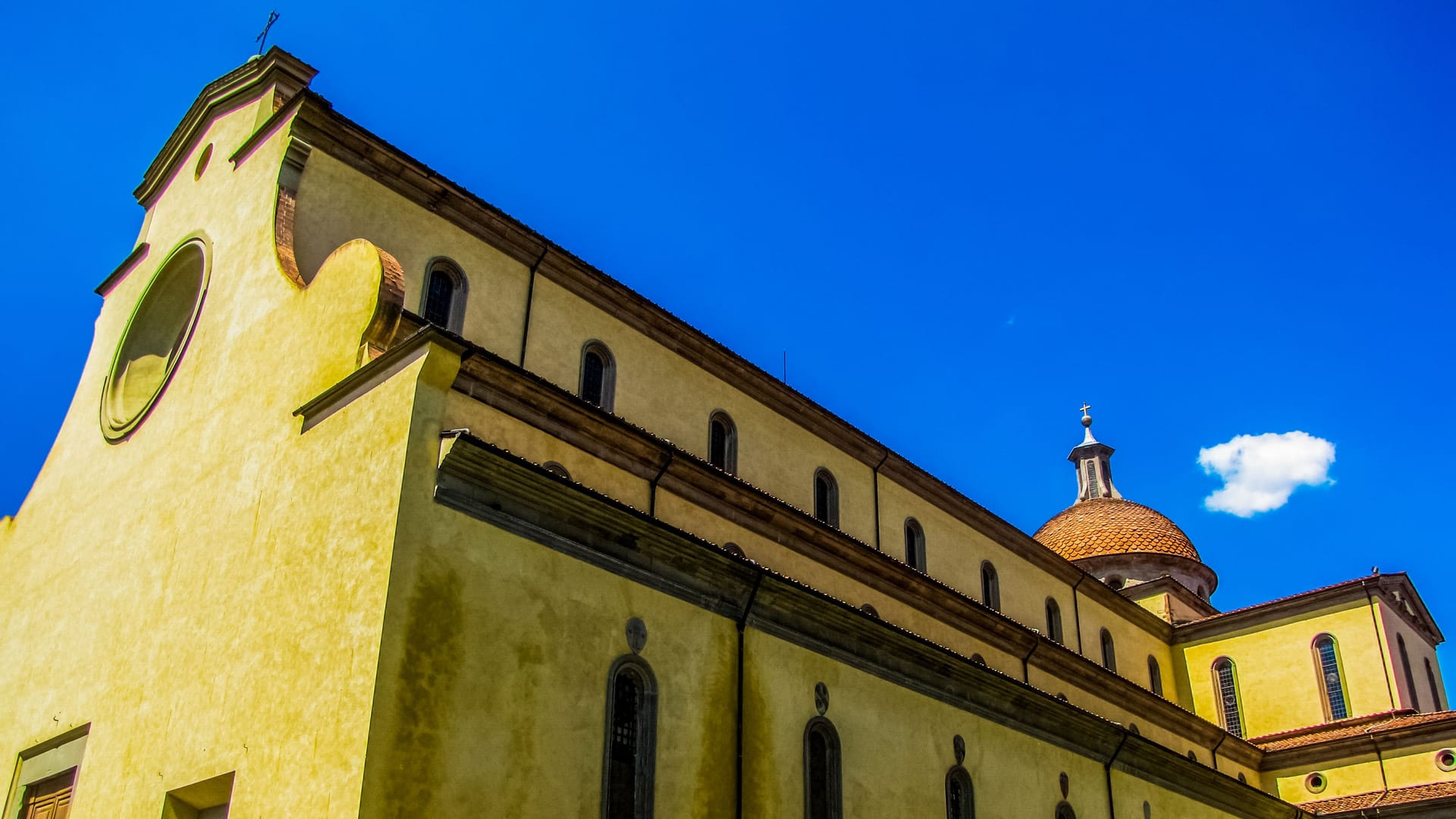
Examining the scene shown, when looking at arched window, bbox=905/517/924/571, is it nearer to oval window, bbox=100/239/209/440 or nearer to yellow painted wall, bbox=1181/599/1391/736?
yellow painted wall, bbox=1181/599/1391/736

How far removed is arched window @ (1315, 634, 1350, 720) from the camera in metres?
33.0

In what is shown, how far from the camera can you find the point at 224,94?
20000mm

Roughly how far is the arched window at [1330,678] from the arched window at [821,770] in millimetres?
22647

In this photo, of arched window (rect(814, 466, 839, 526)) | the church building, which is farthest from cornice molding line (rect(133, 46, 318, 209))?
arched window (rect(814, 466, 839, 526))

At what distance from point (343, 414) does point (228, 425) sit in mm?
2872

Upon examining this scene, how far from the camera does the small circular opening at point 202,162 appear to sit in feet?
65.6

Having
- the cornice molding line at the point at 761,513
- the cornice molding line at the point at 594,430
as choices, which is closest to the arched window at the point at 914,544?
the cornice molding line at the point at 761,513

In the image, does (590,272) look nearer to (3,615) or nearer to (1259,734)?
(3,615)

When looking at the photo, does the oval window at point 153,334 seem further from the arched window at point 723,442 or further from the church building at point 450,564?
the arched window at point 723,442

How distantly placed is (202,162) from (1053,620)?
2158 centimetres

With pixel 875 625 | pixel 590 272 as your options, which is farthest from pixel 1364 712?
pixel 590 272

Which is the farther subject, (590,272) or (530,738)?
(590,272)

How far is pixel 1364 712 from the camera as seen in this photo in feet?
106

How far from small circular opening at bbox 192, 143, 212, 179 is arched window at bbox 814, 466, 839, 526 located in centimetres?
1236
